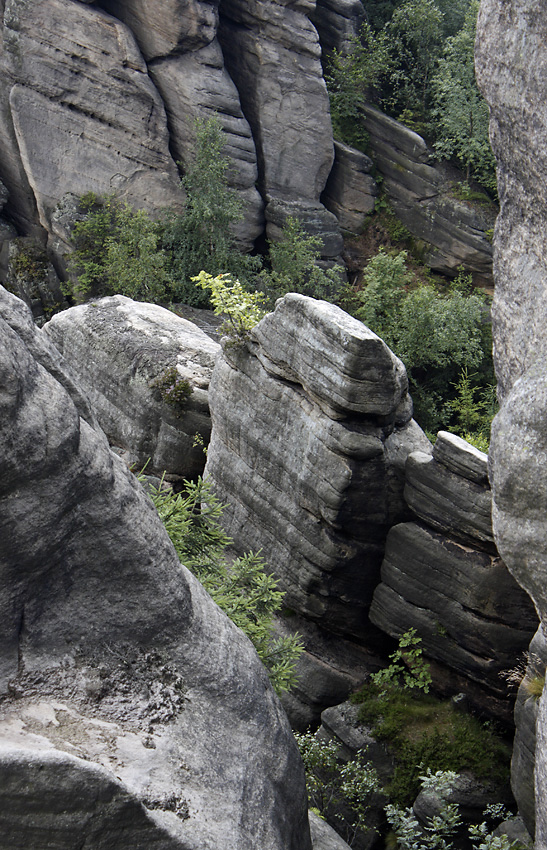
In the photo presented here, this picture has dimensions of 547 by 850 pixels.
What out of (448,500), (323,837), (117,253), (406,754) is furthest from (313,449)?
(117,253)

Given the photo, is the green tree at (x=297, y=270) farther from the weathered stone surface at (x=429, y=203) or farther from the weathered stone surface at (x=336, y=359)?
the weathered stone surface at (x=336, y=359)

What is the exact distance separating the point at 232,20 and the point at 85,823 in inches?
1251

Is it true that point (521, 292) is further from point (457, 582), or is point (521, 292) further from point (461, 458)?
point (457, 582)

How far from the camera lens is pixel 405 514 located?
15.9m

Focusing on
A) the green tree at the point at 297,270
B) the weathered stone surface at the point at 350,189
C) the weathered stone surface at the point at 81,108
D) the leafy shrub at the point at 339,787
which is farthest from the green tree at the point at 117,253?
the leafy shrub at the point at 339,787

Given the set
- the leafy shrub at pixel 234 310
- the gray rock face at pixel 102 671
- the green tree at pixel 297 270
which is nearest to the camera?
the gray rock face at pixel 102 671

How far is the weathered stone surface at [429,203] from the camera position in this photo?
100ft

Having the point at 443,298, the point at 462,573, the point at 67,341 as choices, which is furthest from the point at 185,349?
the point at 443,298

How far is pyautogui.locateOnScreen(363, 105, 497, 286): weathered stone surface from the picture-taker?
100 feet

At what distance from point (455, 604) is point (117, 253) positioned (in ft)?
64.0

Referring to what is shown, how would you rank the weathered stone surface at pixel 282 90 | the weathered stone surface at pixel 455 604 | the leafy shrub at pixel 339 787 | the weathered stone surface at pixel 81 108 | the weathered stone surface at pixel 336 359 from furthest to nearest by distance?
the weathered stone surface at pixel 282 90, the weathered stone surface at pixel 81 108, the weathered stone surface at pixel 455 604, the weathered stone surface at pixel 336 359, the leafy shrub at pixel 339 787

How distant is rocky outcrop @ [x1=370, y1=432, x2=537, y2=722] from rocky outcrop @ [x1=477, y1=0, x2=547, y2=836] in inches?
123

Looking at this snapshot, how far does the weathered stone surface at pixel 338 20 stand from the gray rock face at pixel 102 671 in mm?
31606

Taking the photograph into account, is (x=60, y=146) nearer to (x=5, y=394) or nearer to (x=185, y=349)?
(x=185, y=349)
